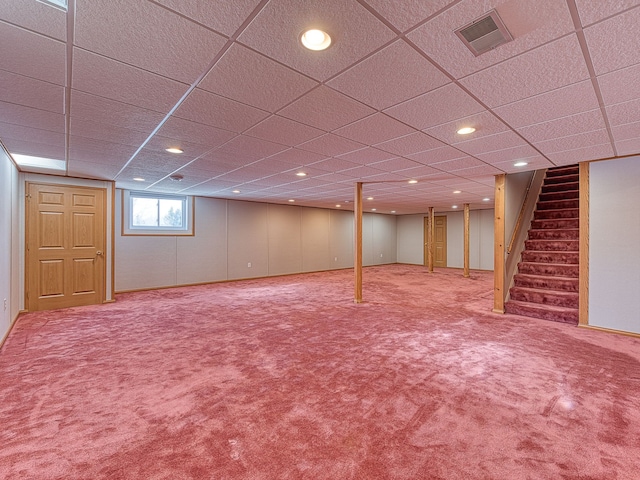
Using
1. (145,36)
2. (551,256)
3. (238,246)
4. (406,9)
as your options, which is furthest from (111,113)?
(551,256)

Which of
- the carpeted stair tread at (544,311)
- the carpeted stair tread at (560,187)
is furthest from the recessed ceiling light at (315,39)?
the carpeted stair tread at (560,187)

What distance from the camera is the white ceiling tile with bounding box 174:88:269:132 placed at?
2.28m

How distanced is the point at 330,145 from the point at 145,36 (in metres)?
2.12

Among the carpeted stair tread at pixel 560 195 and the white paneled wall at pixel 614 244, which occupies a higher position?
the carpeted stair tread at pixel 560 195

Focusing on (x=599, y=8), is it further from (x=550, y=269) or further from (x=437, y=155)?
(x=550, y=269)

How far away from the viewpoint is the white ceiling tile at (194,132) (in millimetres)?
2787

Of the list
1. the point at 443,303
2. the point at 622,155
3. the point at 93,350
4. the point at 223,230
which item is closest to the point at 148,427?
the point at 93,350

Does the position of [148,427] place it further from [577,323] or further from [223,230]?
[223,230]

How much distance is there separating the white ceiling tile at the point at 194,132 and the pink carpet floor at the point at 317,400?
2.30 metres

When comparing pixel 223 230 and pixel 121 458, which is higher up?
pixel 223 230

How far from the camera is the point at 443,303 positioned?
5.61 metres

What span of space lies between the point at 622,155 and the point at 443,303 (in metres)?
3.31

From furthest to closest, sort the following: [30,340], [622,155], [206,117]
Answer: [622,155] < [30,340] < [206,117]

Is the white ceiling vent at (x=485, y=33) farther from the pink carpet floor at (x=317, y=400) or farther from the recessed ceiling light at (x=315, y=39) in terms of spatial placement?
the pink carpet floor at (x=317, y=400)
